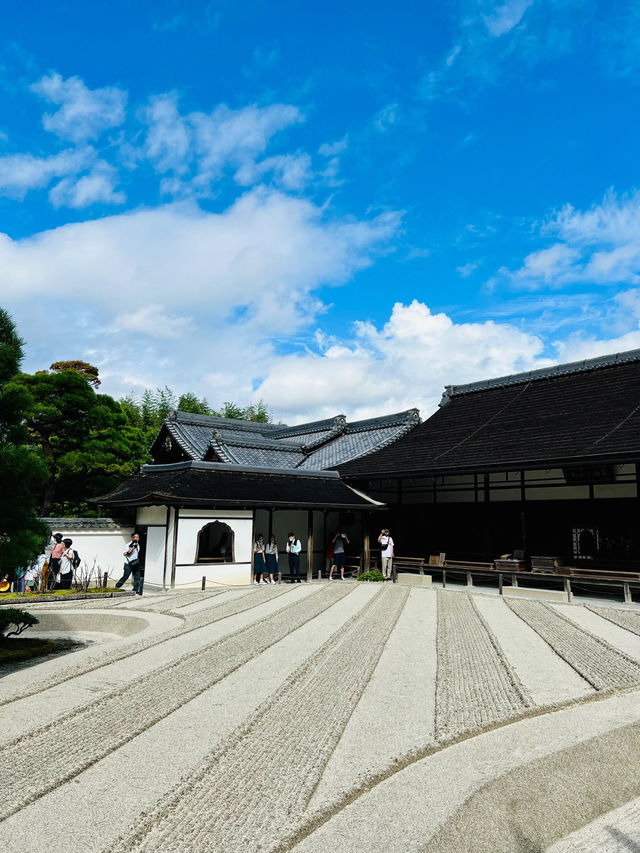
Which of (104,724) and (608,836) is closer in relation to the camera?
(608,836)

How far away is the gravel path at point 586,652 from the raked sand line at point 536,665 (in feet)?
0.45

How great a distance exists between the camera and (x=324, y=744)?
190 inches

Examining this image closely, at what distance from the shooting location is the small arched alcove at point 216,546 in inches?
672

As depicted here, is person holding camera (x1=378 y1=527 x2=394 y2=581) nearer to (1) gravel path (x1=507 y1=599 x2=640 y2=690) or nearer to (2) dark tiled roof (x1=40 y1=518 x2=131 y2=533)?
(1) gravel path (x1=507 y1=599 x2=640 y2=690)

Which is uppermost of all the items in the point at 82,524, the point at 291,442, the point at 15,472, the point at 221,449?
the point at 291,442

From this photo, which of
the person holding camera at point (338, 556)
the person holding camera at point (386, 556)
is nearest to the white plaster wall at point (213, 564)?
the person holding camera at point (338, 556)

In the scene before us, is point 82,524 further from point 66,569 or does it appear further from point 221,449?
point 221,449

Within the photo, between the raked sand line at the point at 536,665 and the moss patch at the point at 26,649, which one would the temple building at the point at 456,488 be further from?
the moss patch at the point at 26,649

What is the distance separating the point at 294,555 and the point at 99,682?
1251 centimetres

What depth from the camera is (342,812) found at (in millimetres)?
3770

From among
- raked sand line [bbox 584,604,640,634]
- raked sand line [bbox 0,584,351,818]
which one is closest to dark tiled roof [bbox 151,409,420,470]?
raked sand line [bbox 584,604,640,634]

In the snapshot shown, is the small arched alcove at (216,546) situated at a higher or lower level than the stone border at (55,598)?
higher

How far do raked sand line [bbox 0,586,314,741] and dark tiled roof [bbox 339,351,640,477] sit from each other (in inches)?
382

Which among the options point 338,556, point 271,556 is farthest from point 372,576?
point 271,556
